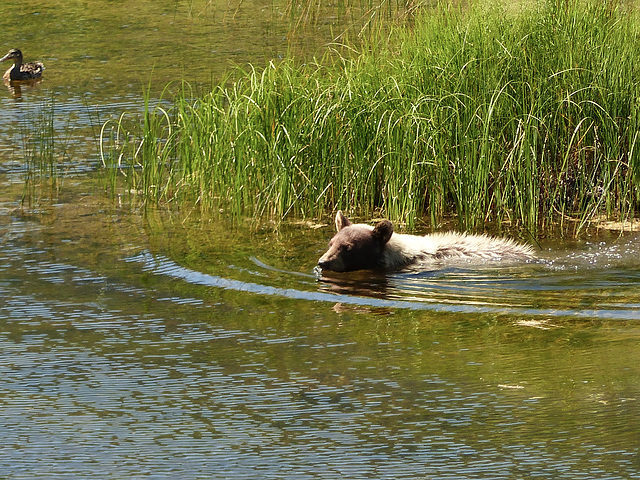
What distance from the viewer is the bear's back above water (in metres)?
7.41

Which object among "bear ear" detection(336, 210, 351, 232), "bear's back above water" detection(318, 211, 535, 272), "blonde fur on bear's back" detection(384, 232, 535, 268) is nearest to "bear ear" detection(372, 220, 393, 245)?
"bear's back above water" detection(318, 211, 535, 272)

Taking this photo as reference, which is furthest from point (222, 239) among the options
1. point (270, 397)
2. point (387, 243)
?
point (270, 397)

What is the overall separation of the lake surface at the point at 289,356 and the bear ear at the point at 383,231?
1.06ft

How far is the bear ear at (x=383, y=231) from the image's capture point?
740 centimetres

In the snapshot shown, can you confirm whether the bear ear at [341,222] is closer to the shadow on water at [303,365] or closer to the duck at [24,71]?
the shadow on water at [303,365]

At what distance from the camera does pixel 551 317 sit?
594 cm

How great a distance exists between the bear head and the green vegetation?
81 centimetres

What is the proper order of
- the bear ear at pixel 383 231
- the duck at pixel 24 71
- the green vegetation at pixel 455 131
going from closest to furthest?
the bear ear at pixel 383 231, the green vegetation at pixel 455 131, the duck at pixel 24 71

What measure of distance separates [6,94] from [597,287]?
10.6 metres

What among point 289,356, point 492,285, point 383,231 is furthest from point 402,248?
point 289,356

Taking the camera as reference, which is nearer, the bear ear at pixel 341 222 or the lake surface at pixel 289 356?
the lake surface at pixel 289 356

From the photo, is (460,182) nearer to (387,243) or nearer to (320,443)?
(387,243)

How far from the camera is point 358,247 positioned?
741 centimetres

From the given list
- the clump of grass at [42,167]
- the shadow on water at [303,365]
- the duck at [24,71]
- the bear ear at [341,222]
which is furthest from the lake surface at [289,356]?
the duck at [24,71]
